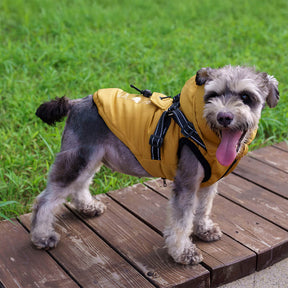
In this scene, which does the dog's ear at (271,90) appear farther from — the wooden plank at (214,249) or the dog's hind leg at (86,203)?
the dog's hind leg at (86,203)

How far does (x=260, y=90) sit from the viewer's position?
276 cm

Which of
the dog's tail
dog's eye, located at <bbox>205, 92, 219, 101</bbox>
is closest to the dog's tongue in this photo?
dog's eye, located at <bbox>205, 92, 219, 101</bbox>

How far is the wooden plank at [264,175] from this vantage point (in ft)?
12.9

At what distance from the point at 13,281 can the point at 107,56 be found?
14.0 feet

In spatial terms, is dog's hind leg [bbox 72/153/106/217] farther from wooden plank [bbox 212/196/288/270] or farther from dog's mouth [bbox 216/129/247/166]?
dog's mouth [bbox 216/129/247/166]

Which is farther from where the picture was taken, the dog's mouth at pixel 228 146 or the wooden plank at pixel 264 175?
the wooden plank at pixel 264 175

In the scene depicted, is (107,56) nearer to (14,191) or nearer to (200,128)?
(14,191)

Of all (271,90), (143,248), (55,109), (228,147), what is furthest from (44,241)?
(271,90)

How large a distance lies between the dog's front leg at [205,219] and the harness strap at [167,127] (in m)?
0.57

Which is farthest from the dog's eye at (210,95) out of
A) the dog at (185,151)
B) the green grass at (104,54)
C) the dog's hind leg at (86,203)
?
the green grass at (104,54)

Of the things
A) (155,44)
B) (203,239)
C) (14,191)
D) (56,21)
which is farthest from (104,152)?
(56,21)

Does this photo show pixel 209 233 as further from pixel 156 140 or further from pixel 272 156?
pixel 272 156

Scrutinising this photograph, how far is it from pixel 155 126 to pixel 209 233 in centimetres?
95

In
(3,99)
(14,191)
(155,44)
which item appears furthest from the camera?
(155,44)
